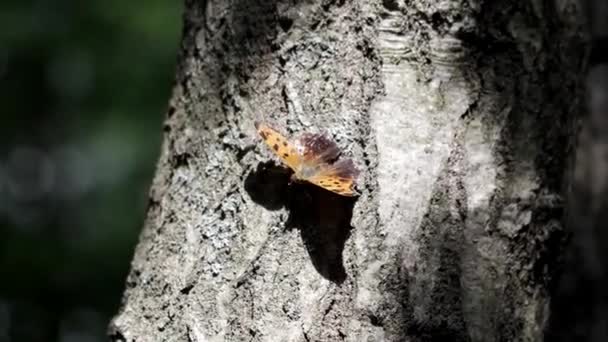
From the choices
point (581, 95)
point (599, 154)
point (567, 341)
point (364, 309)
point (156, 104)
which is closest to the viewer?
point (364, 309)

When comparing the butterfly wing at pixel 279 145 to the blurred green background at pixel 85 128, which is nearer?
the butterfly wing at pixel 279 145

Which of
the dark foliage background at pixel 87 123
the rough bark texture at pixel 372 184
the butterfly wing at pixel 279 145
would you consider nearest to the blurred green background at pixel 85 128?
the dark foliage background at pixel 87 123

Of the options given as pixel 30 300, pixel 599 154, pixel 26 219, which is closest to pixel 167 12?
pixel 30 300

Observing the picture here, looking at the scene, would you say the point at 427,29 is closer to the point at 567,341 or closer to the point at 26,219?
the point at 567,341

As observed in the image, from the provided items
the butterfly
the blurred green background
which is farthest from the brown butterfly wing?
the blurred green background

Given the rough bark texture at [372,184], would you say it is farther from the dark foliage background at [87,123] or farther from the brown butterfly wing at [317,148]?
the dark foliage background at [87,123]

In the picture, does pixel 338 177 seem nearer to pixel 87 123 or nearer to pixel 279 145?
pixel 279 145
